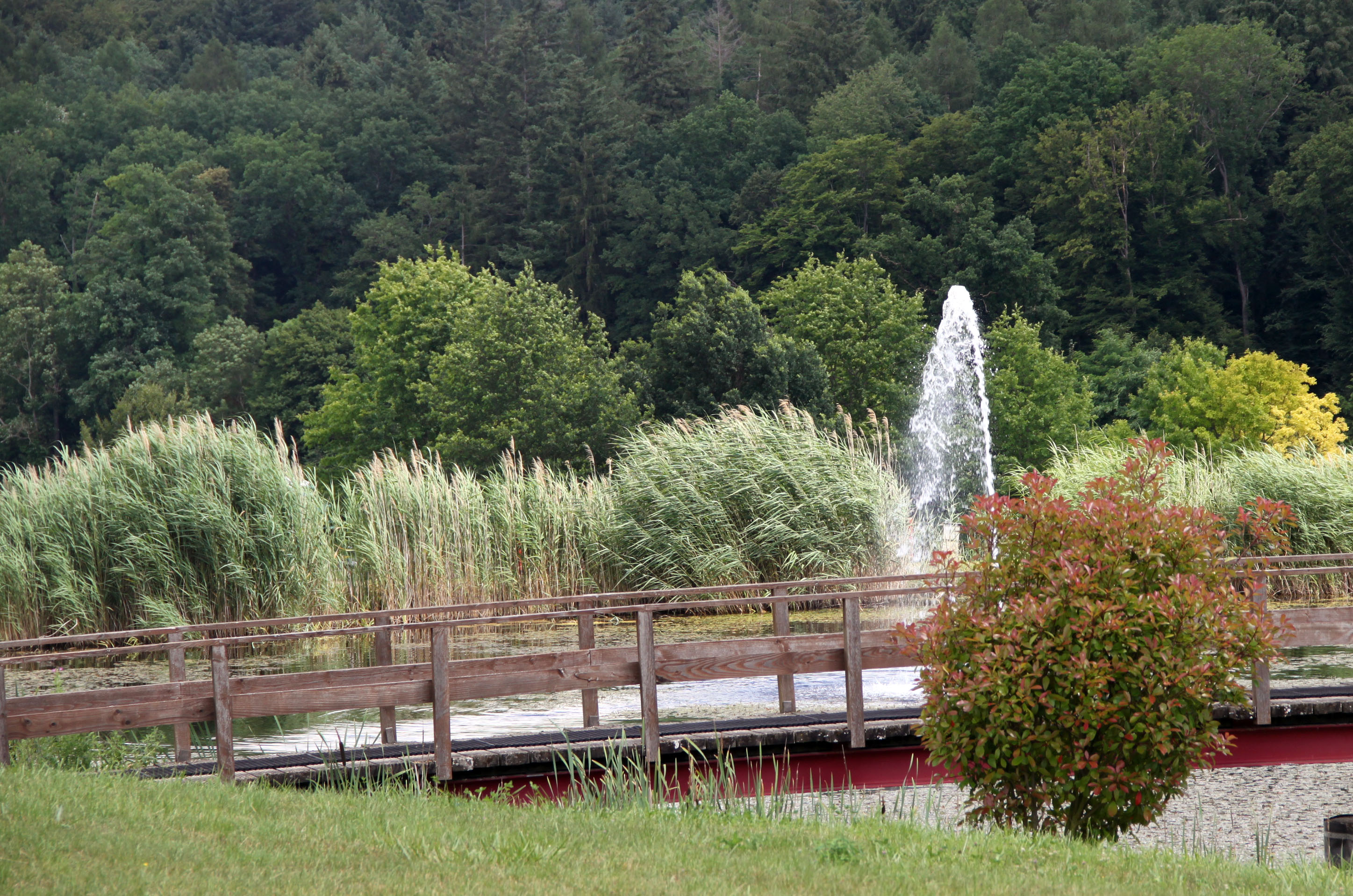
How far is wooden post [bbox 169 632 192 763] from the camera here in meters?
9.19

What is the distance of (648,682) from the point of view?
29.4 ft

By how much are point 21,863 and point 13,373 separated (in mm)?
Result: 61872

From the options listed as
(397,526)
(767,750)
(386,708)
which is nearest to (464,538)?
(397,526)

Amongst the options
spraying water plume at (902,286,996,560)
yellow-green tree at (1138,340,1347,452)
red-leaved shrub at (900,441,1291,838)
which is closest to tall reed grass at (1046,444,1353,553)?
spraying water plume at (902,286,996,560)

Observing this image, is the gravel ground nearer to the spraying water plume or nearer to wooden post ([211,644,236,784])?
wooden post ([211,644,236,784])

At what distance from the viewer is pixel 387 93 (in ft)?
244

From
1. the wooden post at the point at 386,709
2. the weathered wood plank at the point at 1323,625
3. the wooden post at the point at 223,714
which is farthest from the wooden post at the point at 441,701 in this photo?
the weathered wood plank at the point at 1323,625

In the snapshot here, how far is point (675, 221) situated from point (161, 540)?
149 ft

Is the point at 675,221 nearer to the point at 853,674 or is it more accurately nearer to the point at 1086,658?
the point at 853,674

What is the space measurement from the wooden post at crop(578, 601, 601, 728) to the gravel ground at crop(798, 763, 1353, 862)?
1523mm

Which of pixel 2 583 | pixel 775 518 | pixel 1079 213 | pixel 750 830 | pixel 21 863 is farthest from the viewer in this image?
pixel 1079 213

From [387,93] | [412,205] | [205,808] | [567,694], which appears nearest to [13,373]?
[412,205]

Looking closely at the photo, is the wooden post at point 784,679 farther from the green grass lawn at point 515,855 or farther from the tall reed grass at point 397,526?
the tall reed grass at point 397,526

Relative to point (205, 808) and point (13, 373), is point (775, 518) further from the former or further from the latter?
point (13, 373)
